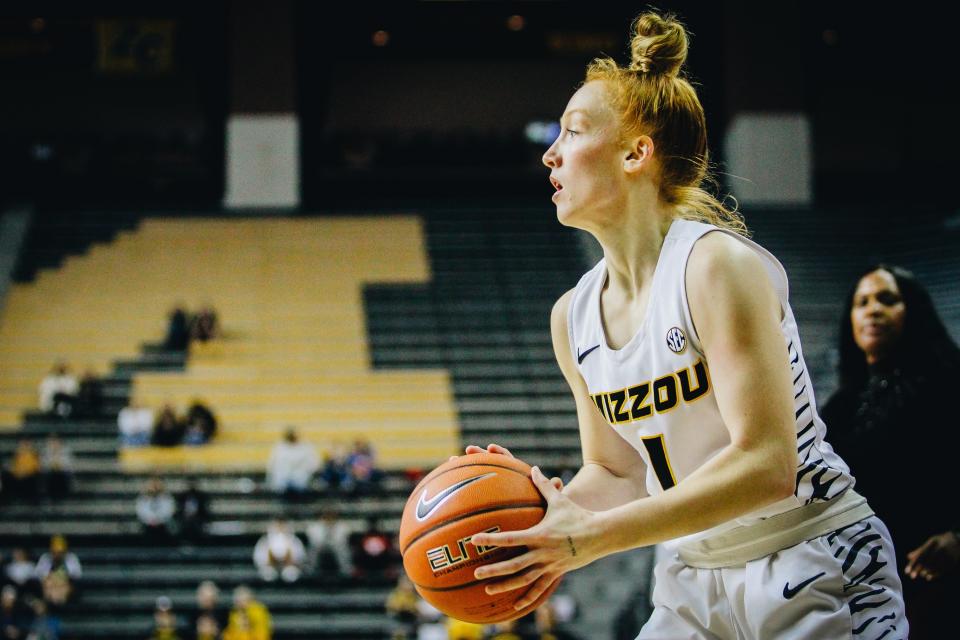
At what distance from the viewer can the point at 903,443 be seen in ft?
11.7

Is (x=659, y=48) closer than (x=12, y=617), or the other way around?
(x=659, y=48)

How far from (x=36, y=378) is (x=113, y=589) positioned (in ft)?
17.5

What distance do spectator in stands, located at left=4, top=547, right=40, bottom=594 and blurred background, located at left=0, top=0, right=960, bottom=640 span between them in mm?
36

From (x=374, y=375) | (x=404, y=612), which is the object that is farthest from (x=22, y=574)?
(x=374, y=375)

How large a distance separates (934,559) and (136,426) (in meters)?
12.7

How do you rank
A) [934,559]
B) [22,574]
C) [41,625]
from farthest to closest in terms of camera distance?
[22,574]
[41,625]
[934,559]

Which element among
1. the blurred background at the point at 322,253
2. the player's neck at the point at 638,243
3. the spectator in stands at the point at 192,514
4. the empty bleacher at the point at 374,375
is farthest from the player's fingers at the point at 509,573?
the spectator in stands at the point at 192,514

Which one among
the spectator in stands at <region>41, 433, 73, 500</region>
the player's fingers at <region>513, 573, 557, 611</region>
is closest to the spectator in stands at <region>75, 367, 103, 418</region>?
the spectator in stands at <region>41, 433, 73, 500</region>

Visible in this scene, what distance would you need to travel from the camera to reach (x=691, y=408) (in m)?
2.24

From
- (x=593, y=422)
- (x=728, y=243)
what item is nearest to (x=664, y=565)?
(x=593, y=422)

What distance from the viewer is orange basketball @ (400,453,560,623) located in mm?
2199

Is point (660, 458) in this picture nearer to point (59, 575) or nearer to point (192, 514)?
point (59, 575)

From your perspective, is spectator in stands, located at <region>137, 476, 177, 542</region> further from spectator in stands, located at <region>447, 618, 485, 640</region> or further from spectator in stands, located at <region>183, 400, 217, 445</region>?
spectator in stands, located at <region>447, 618, 485, 640</region>

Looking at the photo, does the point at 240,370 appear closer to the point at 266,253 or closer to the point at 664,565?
the point at 266,253
